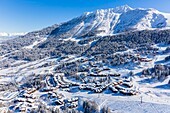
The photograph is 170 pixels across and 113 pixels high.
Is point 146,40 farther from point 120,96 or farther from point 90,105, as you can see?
point 90,105

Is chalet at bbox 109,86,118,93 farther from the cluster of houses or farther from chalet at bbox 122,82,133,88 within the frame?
the cluster of houses

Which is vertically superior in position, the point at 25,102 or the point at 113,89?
the point at 113,89

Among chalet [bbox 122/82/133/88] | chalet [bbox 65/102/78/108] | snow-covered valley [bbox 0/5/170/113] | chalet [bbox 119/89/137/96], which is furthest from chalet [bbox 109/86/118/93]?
chalet [bbox 65/102/78/108]

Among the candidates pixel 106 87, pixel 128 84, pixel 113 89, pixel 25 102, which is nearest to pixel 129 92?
pixel 113 89

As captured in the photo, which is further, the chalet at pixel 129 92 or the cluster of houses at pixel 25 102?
the chalet at pixel 129 92

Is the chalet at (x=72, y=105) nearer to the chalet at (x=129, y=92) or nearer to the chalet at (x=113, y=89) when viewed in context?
the chalet at (x=113, y=89)

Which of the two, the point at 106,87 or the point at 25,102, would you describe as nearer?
the point at 25,102

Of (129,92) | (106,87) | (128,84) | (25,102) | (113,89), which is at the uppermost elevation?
(128,84)

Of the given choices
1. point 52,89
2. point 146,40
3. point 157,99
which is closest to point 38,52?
point 146,40

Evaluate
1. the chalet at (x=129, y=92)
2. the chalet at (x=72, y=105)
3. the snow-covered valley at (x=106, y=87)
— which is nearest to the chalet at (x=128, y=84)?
the snow-covered valley at (x=106, y=87)

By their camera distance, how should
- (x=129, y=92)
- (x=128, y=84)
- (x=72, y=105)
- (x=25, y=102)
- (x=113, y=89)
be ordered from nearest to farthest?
1. (x=72, y=105)
2. (x=25, y=102)
3. (x=129, y=92)
4. (x=113, y=89)
5. (x=128, y=84)

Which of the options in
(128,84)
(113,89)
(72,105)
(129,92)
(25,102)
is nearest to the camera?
(72,105)

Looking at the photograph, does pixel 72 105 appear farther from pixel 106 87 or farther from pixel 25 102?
pixel 106 87
